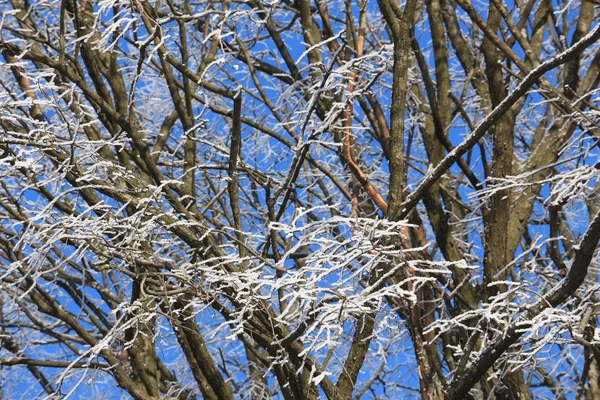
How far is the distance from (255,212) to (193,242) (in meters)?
3.11

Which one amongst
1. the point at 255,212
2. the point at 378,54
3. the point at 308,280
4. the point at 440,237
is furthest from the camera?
the point at 255,212

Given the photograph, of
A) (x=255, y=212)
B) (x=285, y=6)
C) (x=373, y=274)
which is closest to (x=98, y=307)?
(x=255, y=212)

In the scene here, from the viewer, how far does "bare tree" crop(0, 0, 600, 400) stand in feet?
11.6

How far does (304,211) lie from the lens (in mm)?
3564

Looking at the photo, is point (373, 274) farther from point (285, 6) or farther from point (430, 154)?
point (285, 6)

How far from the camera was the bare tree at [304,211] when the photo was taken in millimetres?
3547

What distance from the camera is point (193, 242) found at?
3961 millimetres


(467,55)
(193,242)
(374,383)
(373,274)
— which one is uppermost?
(467,55)

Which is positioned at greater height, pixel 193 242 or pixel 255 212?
pixel 255 212

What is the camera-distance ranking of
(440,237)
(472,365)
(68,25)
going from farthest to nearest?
(68,25)
(440,237)
(472,365)

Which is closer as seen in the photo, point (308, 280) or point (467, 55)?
point (308, 280)

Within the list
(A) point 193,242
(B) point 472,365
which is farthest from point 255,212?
(B) point 472,365

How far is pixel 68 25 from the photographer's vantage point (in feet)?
19.9

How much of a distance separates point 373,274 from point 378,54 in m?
1.04
